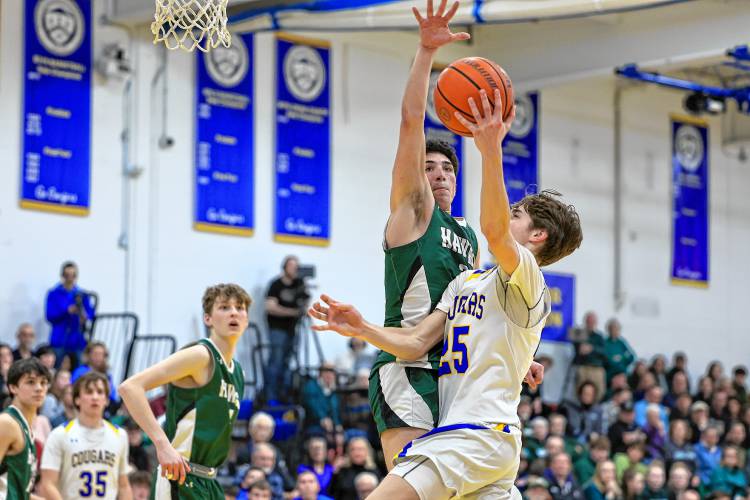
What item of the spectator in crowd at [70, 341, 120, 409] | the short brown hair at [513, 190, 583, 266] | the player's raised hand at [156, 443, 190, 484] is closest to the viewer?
the short brown hair at [513, 190, 583, 266]

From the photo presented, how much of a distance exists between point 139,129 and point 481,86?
11421 mm

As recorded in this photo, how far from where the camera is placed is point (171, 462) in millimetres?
6918

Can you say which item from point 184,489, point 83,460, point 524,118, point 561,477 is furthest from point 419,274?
point 524,118

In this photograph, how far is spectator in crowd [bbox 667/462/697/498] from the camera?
15.5m

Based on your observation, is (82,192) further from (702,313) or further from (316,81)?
(702,313)

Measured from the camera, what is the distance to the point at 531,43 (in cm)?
1878

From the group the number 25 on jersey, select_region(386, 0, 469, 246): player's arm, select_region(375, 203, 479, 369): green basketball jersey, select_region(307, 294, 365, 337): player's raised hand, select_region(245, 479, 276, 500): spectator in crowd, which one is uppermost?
select_region(386, 0, 469, 246): player's arm

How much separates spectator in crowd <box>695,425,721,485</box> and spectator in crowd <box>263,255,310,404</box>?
585 cm

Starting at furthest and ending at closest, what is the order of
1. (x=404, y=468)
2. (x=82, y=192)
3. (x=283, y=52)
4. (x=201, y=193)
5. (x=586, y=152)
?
(x=586, y=152), (x=283, y=52), (x=201, y=193), (x=82, y=192), (x=404, y=468)

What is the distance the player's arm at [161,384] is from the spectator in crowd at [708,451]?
11.5m

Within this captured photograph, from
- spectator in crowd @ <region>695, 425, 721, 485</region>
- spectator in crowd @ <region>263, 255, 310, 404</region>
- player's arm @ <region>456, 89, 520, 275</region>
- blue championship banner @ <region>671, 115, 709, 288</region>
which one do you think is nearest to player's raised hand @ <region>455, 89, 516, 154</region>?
player's arm @ <region>456, 89, 520, 275</region>

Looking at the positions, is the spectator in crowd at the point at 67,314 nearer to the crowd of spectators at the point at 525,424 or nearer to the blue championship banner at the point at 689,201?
the crowd of spectators at the point at 525,424

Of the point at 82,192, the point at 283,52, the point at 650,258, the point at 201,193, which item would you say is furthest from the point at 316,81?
the point at 650,258

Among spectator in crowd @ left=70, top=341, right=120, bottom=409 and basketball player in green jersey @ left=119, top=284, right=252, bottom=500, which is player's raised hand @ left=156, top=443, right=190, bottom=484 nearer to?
basketball player in green jersey @ left=119, top=284, right=252, bottom=500
